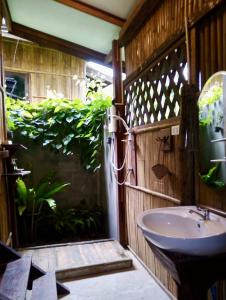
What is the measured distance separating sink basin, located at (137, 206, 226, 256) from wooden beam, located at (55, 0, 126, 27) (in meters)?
2.13

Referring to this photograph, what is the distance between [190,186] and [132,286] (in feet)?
3.86

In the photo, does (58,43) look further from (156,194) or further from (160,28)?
(156,194)

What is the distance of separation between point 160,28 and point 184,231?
1.64m

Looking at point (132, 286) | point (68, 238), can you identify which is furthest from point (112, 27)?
point (68, 238)

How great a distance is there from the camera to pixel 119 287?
227 cm

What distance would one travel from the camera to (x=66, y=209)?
4.17m

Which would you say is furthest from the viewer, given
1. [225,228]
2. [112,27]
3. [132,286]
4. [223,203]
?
[112,27]

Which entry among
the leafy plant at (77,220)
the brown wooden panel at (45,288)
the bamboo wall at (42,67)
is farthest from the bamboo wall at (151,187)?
the bamboo wall at (42,67)

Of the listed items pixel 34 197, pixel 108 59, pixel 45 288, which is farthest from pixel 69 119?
pixel 45 288

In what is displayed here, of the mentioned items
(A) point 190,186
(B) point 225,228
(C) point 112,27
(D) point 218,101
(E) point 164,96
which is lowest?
(B) point 225,228

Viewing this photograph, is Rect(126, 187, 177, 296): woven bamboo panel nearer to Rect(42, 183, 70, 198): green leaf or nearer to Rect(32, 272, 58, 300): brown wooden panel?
Rect(32, 272, 58, 300): brown wooden panel

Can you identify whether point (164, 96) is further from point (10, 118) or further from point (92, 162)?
point (10, 118)

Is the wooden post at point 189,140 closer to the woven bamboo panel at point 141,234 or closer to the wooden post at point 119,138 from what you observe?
the woven bamboo panel at point 141,234

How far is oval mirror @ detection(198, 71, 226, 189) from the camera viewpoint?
1.43 m
